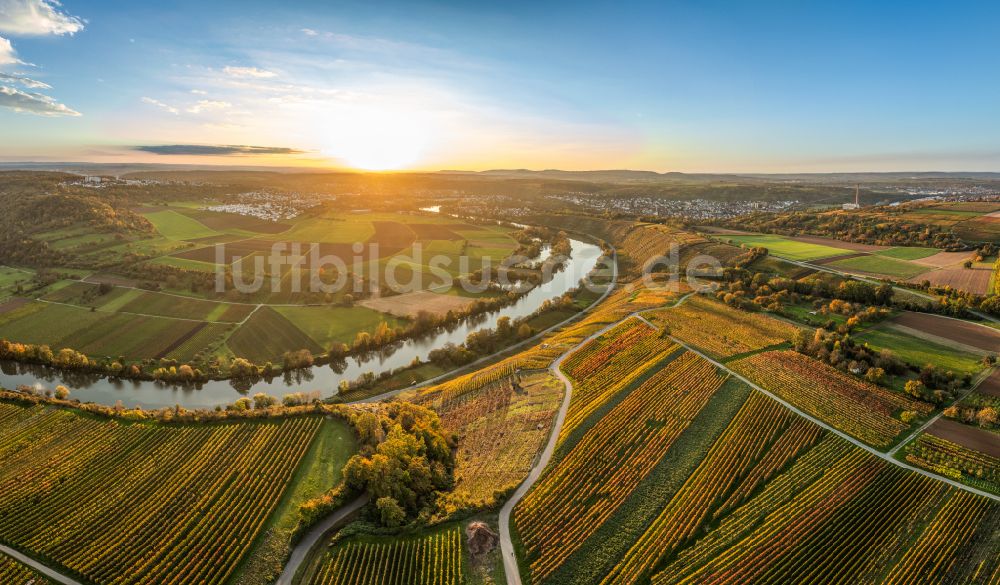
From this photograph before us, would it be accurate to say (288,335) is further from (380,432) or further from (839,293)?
(839,293)

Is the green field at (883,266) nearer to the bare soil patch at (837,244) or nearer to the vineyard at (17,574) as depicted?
the bare soil patch at (837,244)

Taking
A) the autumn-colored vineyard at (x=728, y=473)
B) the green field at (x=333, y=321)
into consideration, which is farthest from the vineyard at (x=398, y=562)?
the green field at (x=333, y=321)

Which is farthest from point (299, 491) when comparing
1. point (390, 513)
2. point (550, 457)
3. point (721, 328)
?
point (721, 328)

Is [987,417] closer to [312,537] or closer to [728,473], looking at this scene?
[728,473]

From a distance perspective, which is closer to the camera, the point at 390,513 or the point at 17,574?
the point at 17,574

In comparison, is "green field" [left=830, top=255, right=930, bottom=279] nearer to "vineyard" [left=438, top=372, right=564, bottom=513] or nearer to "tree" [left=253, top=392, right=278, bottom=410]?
"vineyard" [left=438, top=372, right=564, bottom=513]
